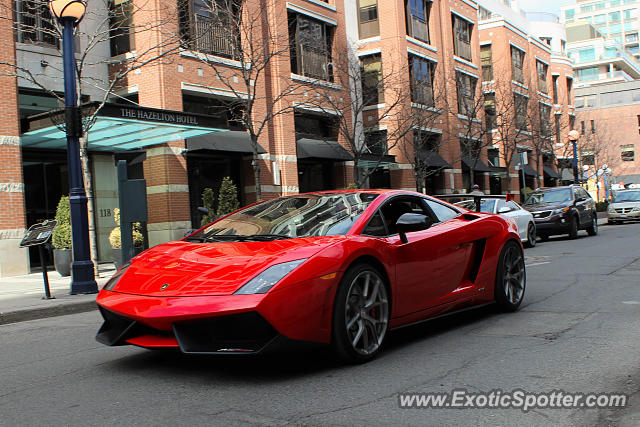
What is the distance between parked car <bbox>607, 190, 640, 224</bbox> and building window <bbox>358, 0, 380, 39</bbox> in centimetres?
1362

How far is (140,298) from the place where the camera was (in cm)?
425

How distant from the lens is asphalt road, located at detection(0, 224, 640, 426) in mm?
3480

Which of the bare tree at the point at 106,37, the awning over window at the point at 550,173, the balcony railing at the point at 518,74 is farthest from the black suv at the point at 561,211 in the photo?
the awning over window at the point at 550,173

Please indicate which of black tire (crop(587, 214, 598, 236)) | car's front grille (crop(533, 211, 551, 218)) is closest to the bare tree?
car's front grille (crop(533, 211, 551, 218))

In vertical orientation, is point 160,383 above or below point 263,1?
below

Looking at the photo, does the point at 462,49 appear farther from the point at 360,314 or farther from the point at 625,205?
the point at 360,314

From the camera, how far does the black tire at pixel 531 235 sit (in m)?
17.1

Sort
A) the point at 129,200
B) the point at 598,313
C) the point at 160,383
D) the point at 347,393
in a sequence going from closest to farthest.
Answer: the point at 347,393, the point at 160,383, the point at 598,313, the point at 129,200

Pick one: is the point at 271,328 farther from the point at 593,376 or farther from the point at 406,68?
the point at 406,68

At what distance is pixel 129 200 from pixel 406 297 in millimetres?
7448

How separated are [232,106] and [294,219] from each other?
16.1 m

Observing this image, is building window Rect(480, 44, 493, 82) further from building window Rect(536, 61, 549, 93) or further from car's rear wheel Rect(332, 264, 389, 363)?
car's rear wheel Rect(332, 264, 389, 363)

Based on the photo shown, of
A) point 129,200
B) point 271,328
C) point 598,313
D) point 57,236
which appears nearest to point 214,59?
point 57,236

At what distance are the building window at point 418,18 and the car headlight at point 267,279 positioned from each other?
92.7 feet
